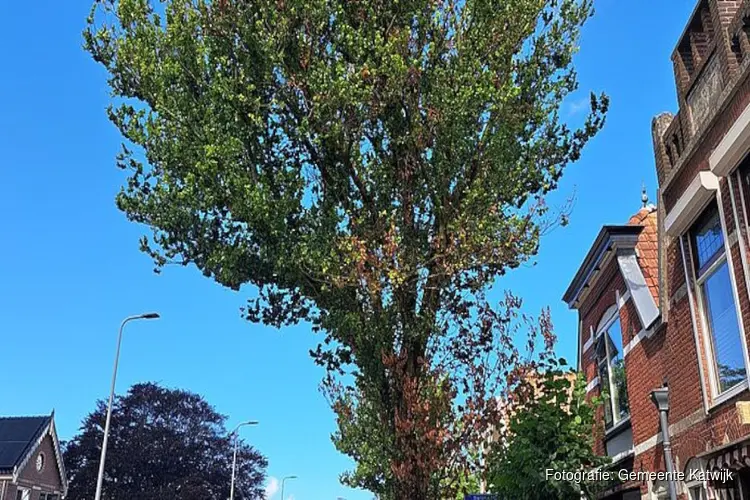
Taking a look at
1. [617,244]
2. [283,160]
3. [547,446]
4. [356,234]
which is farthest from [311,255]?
[617,244]

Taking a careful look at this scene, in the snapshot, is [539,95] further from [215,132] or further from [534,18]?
[215,132]

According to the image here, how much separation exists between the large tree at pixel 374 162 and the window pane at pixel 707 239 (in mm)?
2246

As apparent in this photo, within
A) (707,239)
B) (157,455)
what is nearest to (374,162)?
(707,239)

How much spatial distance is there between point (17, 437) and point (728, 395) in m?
49.8

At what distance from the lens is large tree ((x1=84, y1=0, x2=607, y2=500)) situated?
10.3m

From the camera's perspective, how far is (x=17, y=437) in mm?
47781

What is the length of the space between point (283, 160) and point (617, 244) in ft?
21.4

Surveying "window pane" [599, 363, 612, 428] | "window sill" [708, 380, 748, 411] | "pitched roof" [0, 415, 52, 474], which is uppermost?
"pitched roof" [0, 415, 52, 474]

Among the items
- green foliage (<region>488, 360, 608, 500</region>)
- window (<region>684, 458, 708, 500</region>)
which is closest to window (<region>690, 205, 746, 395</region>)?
window (<region>684, 458, 708, 500</region>)

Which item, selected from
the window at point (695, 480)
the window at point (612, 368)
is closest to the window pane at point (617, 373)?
the window at point (612, 368)

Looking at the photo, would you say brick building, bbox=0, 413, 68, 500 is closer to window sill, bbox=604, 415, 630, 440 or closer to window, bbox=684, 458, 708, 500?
window sill, bbox=604, 415, 630, 440

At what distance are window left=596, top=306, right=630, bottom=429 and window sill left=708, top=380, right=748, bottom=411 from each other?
4.09m

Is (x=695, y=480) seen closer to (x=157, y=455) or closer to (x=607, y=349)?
(x=607, y=349)

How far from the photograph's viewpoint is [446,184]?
420 inches
